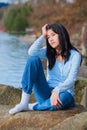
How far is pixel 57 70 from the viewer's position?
4258 mm

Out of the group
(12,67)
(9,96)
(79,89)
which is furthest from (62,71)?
(12,67)

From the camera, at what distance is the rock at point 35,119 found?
158 inches

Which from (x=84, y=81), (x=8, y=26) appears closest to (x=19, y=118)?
(x=84, y=81)

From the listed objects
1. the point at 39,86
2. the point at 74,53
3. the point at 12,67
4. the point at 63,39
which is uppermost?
the point at 63,39

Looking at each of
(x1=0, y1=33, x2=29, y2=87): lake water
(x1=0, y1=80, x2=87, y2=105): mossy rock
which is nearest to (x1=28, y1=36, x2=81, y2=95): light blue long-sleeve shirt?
(x1=0, y1=80, x2=87, y2=105): mossy rock

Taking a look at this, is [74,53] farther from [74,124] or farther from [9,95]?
[9,95]

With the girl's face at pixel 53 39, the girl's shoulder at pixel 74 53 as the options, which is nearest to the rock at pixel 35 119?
the girl's shoulder at pixel 74 53

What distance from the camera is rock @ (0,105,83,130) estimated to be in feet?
13.1

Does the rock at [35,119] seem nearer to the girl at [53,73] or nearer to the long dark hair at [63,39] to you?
the girl at [53,73]

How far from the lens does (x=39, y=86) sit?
163 inches

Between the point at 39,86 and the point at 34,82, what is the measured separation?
0.24ft

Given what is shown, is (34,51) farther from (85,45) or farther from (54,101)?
(85,45)

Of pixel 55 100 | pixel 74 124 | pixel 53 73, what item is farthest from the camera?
pixel 53 73

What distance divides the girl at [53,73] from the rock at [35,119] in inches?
2.4
